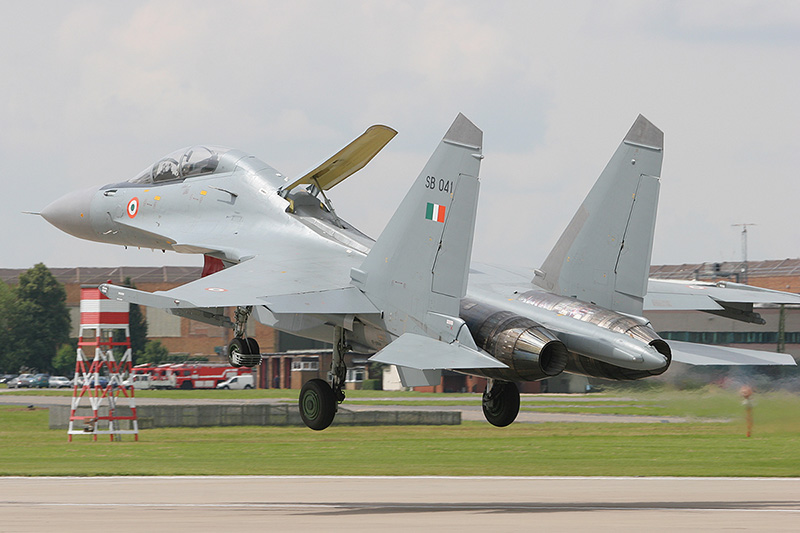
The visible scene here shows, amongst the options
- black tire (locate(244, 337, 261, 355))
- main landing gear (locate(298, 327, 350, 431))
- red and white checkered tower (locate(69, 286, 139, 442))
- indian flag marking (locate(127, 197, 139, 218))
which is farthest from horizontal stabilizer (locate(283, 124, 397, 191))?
red and white checkered tower (locate(69, 286, 139, 442))

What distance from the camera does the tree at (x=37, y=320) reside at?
88.8 meters

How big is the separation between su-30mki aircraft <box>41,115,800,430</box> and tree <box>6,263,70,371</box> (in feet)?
230

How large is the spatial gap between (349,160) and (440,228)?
11.2ft

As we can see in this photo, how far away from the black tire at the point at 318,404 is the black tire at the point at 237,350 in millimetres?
1404

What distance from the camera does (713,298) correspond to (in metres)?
19.9

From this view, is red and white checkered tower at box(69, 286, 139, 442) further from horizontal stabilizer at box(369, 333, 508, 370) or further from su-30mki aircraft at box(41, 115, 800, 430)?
horizontal stabilizer at box(369, 333, 508, 370)

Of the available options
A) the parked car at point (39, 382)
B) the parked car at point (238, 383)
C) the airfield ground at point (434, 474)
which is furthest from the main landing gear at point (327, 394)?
the parked car at point (39, 382)

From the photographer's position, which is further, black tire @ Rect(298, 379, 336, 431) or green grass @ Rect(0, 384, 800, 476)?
green grass @ Rect(0, 384, 800, 476)

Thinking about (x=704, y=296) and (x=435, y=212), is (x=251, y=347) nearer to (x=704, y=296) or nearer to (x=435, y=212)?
(x=435, y=212)

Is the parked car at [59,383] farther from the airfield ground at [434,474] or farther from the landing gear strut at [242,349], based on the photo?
the landing gear strut at [242,349]

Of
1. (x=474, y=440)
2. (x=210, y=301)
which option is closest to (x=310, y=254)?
(x=210, y=301)

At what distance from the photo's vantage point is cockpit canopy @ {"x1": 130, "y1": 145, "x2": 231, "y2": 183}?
2097 centimetres

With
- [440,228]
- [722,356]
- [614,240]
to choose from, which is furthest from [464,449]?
[440,228]

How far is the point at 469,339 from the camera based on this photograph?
54.5 ft
